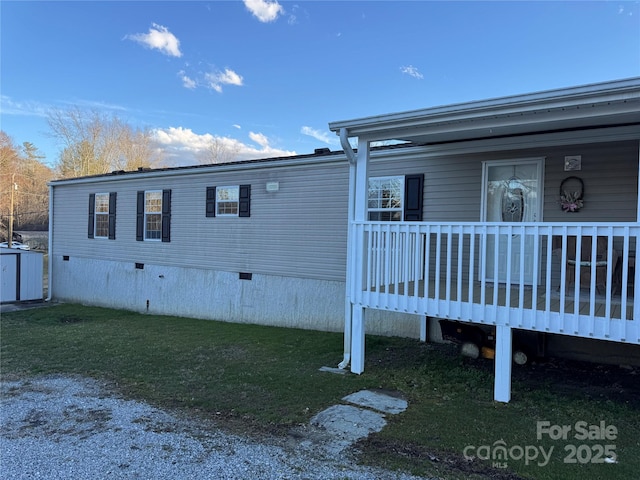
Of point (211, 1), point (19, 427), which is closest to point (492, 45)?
point (211, 1)

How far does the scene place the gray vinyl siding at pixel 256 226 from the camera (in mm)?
7848

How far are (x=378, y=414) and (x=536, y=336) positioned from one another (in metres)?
2.90

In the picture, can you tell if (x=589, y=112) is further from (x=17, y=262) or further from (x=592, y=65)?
(x=17, y=262)

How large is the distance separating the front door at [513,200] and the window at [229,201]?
Answer: 478cm

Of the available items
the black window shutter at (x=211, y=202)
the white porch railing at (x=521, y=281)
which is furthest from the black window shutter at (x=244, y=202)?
the white porch railing at (x=521, y=281)

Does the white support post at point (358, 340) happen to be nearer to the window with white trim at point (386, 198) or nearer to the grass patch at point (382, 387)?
the grass patch at point (382, 387)

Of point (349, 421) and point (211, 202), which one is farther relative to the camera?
point (211, 202)

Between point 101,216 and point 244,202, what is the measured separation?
17.8 feet

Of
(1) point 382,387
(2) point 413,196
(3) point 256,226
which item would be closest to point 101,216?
(3) point 256,226

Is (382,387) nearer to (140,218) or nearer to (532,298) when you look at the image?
(532,298)

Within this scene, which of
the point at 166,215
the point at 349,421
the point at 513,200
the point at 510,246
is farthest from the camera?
the point at 166,215

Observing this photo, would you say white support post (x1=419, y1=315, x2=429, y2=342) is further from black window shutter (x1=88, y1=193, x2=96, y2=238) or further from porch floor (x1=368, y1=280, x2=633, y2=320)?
black window shutter (x1=88, y1=193, x2=96, y2=238)

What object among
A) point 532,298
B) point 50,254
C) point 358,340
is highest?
point 532,298

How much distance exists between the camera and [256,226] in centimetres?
889
